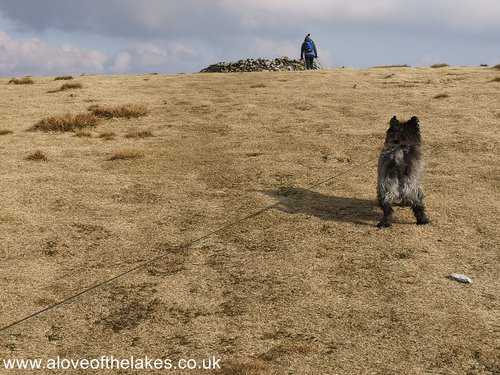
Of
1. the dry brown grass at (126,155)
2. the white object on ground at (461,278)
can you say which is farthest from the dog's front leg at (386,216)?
the dry brown grass at (126,155)

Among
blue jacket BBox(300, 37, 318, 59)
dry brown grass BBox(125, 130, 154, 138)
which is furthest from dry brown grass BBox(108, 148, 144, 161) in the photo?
blue jacket BBox(300, 37, 318, 59)

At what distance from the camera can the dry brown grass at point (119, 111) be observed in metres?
22.1

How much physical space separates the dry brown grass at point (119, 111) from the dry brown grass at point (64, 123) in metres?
1.16

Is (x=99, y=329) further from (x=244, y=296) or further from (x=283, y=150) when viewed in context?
(x=283, y=150)

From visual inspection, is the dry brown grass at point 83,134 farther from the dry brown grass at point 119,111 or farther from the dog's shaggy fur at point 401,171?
the dog's shaggy fur at point 401,171

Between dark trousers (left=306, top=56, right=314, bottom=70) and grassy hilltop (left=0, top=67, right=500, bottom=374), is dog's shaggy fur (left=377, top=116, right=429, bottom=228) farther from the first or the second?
dark trousers (left=306, top=56, right=314, bottom=70)

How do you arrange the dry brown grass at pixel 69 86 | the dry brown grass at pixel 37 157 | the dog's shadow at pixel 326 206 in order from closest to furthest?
1. the dog's shadow at pixel 326 206
2. the dry brown grass at pixel 37 157
3. the dry brown grass at pixel 69 86

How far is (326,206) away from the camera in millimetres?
12367

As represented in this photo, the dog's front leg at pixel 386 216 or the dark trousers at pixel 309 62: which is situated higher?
the dark trousers at pixel 309 62

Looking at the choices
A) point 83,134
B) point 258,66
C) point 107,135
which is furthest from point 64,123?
point 258,66

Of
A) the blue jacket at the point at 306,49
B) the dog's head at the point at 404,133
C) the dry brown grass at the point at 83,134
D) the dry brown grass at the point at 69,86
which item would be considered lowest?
the dry brown grass at the point at 83,134

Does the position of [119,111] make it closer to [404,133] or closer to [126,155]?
[126,155]

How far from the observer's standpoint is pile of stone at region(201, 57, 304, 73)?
47906 mm

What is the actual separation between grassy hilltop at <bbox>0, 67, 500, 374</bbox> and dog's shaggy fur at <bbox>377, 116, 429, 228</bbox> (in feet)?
1.81
